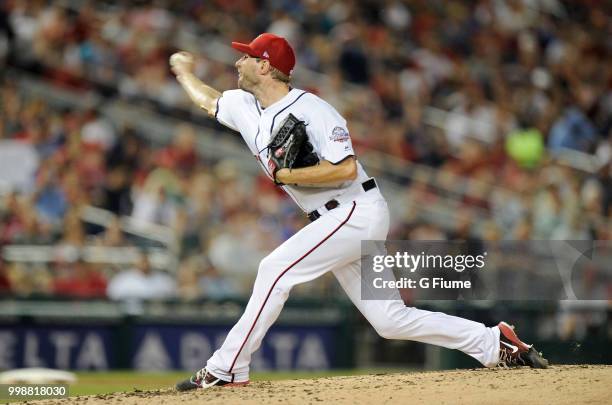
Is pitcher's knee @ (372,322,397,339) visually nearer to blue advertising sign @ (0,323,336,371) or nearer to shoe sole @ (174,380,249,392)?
shoe sole @ (174,380,249,392)

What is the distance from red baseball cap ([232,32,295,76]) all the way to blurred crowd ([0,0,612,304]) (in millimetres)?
5711

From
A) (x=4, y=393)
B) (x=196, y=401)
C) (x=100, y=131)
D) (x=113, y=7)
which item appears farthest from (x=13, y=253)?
(x=196, y=401)

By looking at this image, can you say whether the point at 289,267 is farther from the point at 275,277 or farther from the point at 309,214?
the point at 309,214

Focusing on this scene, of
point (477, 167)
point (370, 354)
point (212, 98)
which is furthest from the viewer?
point (477, 167)

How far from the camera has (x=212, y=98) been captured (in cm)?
754

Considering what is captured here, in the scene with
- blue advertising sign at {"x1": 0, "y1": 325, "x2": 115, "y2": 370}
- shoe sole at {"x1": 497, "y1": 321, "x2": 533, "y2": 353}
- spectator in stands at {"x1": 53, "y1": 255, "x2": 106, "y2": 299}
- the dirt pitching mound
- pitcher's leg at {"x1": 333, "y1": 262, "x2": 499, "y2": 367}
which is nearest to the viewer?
the dirt pitching mound

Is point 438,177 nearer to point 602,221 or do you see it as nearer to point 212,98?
point 602,221

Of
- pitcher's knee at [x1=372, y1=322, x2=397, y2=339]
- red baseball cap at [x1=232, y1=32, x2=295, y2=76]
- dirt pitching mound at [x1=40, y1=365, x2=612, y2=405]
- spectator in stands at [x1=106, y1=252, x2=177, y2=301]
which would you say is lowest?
dirt pitching mound at [x1=40, y1=365, x2=612, y2=405]

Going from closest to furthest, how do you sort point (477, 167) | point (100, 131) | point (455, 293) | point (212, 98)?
point (212, 98)
point (455, 293)
point (100, 131)
point (477, 167)

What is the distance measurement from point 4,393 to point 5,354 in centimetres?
330

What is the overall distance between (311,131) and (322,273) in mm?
810

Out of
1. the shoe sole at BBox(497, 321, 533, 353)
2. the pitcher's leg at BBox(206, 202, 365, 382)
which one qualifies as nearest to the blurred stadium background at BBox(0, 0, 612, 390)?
the shoe sole at BBox(497, 321, 533, 353)

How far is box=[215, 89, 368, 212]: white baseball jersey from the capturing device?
22.2 ft

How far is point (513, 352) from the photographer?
7395mm
